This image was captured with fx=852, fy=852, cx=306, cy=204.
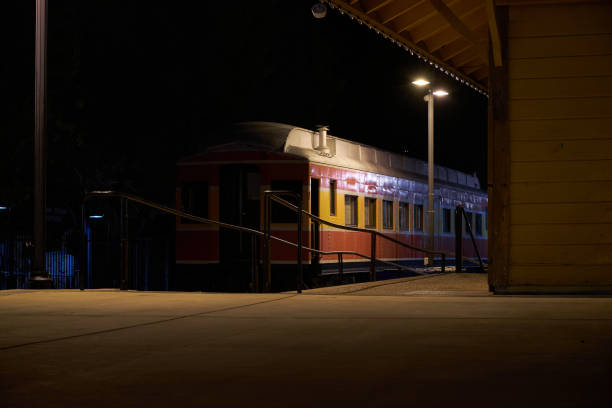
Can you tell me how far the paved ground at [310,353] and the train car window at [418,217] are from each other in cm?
1416

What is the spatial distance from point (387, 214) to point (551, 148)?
37.6ft

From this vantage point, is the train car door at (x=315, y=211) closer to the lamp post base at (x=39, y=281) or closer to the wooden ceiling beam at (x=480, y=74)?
the wooden ceiling beam at (x=480, y=74)

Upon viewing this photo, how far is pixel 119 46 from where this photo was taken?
2603cm

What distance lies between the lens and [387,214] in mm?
21672

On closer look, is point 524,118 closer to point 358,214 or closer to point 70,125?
point 358,214

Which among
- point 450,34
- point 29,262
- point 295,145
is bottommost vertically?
point 29,262

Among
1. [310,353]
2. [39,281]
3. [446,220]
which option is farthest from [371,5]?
[446,220]

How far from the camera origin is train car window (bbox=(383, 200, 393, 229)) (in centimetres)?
2145

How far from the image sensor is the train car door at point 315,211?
1795cm

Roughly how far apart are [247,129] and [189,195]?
193 centimetres

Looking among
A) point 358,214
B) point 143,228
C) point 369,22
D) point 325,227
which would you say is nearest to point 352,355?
point 369,22

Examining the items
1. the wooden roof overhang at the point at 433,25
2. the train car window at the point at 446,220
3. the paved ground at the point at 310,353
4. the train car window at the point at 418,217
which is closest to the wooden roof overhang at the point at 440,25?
the wooden roof overhang at the point at 433,25

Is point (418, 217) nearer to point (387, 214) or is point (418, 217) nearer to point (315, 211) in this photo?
point (387, 214)

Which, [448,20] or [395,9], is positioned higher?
[395,9]
